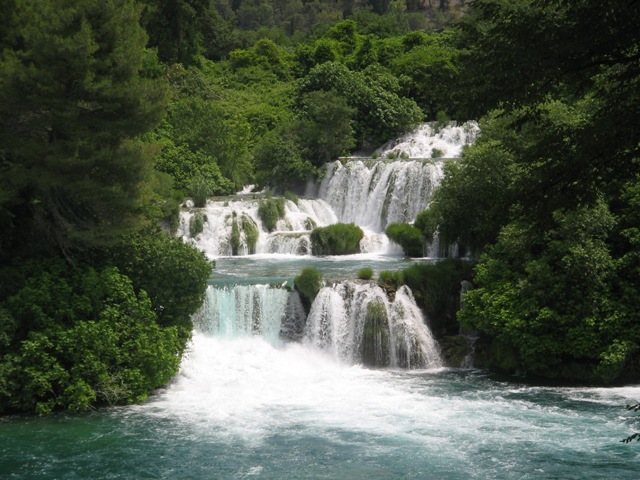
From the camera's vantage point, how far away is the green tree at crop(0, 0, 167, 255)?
14.7 m

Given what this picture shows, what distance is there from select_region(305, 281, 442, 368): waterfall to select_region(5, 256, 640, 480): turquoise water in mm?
413

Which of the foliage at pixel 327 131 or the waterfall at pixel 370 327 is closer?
the waterfall at pixel 370 327

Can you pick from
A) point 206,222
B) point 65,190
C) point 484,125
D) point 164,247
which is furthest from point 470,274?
point 206,222

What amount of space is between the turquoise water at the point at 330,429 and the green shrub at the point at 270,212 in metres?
10.6

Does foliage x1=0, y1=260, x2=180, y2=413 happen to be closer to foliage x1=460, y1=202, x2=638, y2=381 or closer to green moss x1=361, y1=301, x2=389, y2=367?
green moss x1=361, y1=301, x2=389, y2=367

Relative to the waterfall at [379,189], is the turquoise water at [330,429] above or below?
below

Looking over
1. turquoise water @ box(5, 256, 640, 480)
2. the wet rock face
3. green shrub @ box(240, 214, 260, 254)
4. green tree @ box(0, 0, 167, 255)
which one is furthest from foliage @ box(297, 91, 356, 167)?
green tree @ box(0, 0, 167, 255)

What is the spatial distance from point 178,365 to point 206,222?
11857mm

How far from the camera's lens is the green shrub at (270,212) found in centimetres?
2856

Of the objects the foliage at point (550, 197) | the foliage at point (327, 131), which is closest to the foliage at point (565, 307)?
the foliage at point (550, 197)

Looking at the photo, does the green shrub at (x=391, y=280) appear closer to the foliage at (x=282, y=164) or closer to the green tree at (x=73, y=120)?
the green tree at (x=73, y=120)

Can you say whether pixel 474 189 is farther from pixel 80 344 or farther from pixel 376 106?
pixel 376 106

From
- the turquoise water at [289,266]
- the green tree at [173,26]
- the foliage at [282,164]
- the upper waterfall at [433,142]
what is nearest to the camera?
the turquoise water at [289,266]

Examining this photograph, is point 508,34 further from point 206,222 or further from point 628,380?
point 206,222
